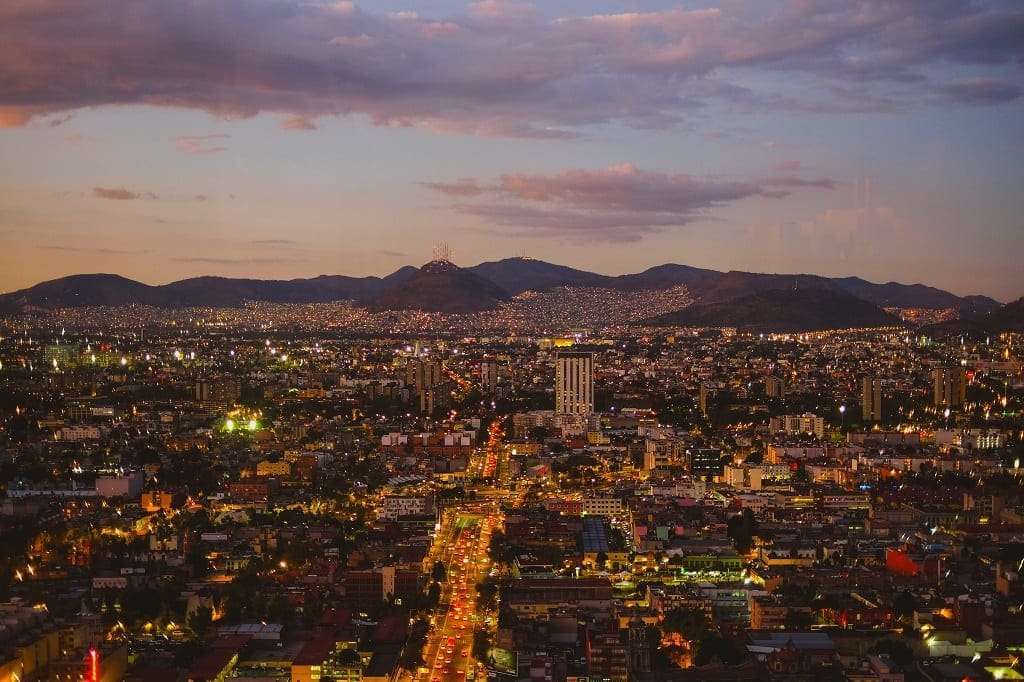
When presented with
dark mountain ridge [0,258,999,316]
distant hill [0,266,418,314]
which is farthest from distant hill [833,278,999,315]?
distant hill [0,266,418,314]

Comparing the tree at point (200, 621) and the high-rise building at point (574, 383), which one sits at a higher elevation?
the high-rise building at point (574, 383)

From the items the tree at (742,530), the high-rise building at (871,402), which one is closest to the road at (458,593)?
the tree at (742,530)

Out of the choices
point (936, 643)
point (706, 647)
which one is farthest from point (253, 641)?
point (936, 643)

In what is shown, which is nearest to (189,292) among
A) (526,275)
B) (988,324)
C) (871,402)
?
(526,275)

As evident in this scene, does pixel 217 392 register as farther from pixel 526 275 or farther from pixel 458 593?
pixel 526 275

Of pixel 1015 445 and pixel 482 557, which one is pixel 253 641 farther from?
pixel 1015 445

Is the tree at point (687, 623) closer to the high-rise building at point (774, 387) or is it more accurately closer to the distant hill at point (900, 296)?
the high-rise building at point (774, 387)
